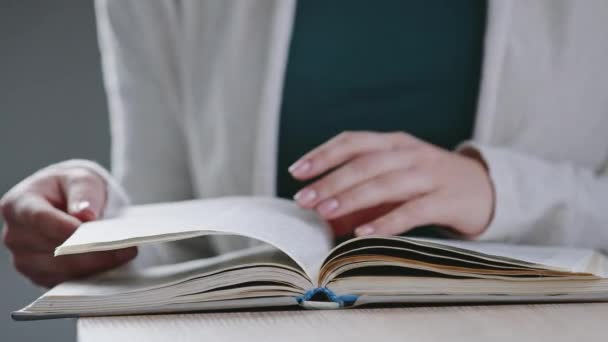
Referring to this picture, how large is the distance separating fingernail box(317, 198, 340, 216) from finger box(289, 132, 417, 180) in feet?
0.09

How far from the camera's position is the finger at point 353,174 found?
58cm

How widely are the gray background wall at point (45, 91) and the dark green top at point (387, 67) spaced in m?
0.72

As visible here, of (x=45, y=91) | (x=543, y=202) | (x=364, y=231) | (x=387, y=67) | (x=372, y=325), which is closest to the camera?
(x=372, y=325)

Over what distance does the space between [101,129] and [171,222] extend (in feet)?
3.41

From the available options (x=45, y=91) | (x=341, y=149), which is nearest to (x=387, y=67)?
(x=341, y=149)

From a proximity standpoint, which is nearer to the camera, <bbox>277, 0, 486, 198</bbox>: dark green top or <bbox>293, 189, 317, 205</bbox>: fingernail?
<bbox>293, 189, 317, 205</bbox>: fingernail

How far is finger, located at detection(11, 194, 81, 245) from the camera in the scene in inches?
21.7

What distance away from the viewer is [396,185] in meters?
0.59

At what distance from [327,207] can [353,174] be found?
0.13 ft

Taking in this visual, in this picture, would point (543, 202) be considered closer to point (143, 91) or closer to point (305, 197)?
point (305, 197)

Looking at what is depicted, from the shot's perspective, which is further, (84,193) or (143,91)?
(143,91)

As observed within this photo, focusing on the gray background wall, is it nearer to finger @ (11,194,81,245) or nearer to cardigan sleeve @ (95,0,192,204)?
cardigan sleeve @ (95,0,192,204)


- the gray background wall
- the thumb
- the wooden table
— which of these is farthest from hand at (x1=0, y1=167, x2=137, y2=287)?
the gray background wall

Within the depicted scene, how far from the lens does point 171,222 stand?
489 millimetres
